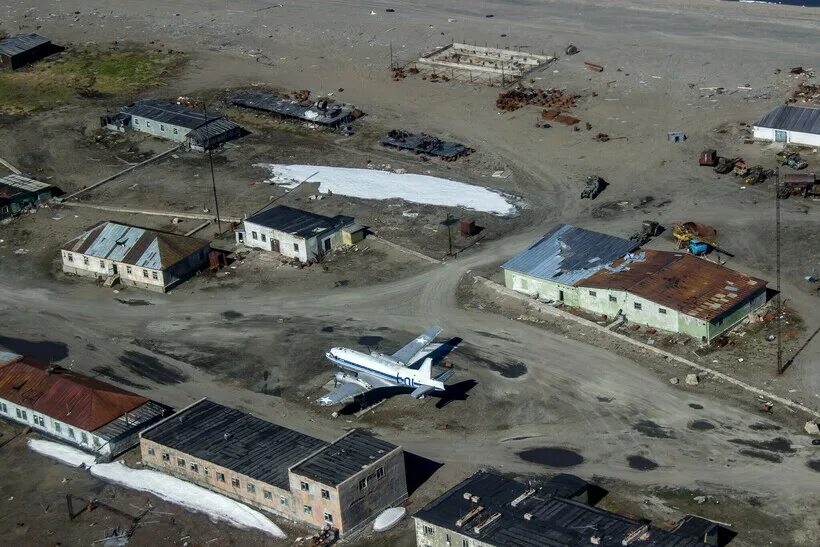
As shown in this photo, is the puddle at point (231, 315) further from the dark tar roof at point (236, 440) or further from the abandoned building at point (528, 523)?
the abandoned building at point (528, 523)

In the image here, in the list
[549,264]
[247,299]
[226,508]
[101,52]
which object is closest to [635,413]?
[549,264]

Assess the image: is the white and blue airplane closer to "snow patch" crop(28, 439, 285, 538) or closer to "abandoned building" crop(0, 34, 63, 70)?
"snow patch" crop(28, 439, 285, 538)

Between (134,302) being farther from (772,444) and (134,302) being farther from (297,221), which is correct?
(772,444)

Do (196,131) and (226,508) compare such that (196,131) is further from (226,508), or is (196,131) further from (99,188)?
(226,508)

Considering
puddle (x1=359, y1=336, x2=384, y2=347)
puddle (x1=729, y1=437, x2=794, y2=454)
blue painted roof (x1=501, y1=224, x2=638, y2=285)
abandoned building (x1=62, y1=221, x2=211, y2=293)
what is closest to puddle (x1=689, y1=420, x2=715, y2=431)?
puddle (x1=729, y1=437, x2=794, y2=454)

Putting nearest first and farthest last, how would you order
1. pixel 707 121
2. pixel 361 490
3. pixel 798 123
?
pixel 361 490, pixel 798 123, pixel 707 121
